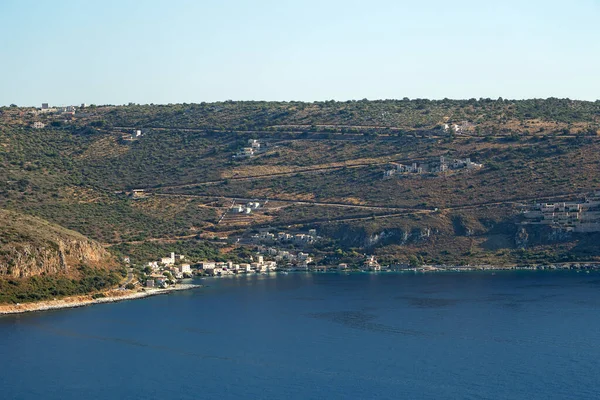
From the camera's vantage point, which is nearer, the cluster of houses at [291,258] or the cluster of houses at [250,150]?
the cluster of houses at [291,258]

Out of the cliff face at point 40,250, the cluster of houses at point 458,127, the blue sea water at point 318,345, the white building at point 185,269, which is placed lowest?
the blue sea water at point 318,345

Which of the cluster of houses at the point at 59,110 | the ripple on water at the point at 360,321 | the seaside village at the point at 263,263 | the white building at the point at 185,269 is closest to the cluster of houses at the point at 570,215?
the seaside village at the point at 263,263

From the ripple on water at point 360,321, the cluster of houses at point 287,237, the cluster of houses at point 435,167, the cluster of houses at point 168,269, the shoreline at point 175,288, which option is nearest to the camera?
the ripple on water at point 360,321

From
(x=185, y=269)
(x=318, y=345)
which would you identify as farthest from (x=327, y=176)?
(x=318, y=345)

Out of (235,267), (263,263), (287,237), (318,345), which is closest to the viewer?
(318,345)

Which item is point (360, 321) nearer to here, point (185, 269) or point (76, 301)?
point (76, 301)

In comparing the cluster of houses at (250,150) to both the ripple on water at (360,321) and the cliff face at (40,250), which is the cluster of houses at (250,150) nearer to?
the cliff face at (40,250)
